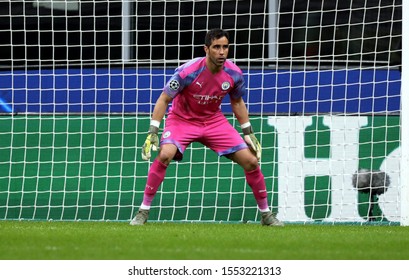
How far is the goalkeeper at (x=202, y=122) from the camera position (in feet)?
38.4

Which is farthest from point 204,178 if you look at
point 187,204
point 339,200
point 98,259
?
point 98,259

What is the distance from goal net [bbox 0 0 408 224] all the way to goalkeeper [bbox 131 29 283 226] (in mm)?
1896

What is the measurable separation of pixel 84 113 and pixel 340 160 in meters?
3.07

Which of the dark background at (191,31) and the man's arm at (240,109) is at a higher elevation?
the dark background at (191,31)

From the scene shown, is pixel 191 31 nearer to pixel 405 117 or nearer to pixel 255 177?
pixel 255 177

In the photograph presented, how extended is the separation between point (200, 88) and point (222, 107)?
2493mm

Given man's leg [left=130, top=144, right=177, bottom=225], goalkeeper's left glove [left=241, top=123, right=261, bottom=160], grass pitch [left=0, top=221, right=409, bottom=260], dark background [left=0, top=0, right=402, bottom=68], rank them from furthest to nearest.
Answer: dark background [left=0, top=0, right=402, bottom=68], goalkeeper's left glove [left=241, top=123, right=261, bottom=160], man's leg [left=130, top=144, right=177, bottom=225], grass pitch [left=0, top=221, right=409, bottom=260]

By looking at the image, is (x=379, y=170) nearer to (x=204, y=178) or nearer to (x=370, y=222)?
(x=370, y=222)

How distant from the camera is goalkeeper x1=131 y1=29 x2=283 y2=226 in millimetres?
11695

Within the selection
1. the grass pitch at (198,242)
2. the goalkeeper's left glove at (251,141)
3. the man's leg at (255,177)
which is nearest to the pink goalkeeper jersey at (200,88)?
the goalkeeper's left glove at (251,141)

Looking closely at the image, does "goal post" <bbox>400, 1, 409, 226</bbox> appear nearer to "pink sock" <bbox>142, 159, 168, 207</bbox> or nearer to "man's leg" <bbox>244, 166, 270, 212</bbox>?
"man's leg" <bbox>244, 166, 270, 212</bbox>

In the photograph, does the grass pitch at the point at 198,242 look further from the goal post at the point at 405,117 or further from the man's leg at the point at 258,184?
the goal post at the point at 405,117

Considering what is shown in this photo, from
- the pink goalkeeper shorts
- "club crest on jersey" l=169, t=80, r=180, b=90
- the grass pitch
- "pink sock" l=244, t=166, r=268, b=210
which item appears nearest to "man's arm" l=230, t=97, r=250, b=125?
the pink goalkeeper shorts

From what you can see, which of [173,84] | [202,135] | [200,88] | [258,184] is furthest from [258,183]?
[173,84]
